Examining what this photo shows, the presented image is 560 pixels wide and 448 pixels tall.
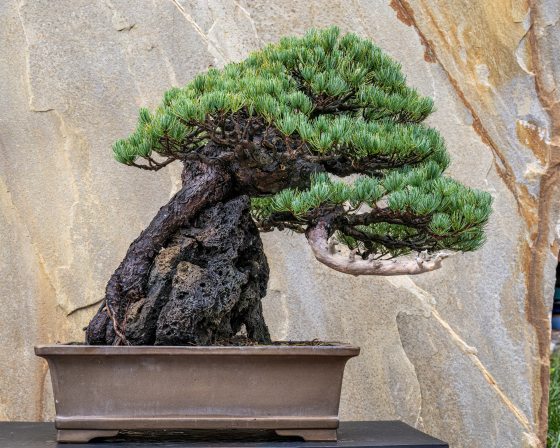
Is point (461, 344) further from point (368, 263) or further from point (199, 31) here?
point (199, 31)

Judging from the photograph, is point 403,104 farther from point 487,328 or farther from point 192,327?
point 487,328

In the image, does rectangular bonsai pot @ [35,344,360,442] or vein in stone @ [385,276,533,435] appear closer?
rectangular bonsai pot @ [35,344,360,442]

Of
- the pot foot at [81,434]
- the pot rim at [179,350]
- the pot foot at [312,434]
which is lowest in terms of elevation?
the pot foot at [312,434]

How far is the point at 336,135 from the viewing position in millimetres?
1300

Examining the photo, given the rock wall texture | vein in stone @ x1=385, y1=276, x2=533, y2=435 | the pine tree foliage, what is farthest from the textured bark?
vein in stone @ x1=385, y1=276, x2=533, y2=435

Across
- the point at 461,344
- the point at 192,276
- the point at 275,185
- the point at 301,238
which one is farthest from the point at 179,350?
the point at 461,344

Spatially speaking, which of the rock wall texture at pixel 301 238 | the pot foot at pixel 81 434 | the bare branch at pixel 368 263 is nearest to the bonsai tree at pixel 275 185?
the bare branch at pixel 368 263

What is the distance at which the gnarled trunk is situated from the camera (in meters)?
1.39

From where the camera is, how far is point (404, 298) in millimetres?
2270

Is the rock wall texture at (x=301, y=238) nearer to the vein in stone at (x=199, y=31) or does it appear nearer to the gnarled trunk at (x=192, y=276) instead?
the vein in stone at (x=199, y=31)

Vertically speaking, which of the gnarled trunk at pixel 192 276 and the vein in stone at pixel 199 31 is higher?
the vein in stone at pixel 199 31

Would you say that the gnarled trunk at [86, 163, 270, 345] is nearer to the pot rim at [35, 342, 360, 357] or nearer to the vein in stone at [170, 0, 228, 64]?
the pot rim at [35, 342, 360, 357]

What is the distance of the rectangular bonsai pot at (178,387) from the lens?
50.8 inches

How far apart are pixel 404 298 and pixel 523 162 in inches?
21.2
